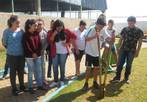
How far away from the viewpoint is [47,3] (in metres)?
35.8

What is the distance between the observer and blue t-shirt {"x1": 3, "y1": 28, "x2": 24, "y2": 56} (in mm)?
8562

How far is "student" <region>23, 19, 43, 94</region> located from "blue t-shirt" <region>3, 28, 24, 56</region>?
0.12 metres

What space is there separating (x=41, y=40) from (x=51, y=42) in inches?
10.4

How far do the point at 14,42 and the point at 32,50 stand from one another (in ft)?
1.55

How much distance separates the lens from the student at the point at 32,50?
A: 8586 millimetres

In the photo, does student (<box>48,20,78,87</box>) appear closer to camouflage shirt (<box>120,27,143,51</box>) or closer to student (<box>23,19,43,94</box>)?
student (<box>23,19,43,94</box>)

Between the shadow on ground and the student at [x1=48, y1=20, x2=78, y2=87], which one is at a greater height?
the student at [x1=48, y1=20, x2=78, y2=87]

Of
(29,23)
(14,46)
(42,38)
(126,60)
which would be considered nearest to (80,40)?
(126,60)

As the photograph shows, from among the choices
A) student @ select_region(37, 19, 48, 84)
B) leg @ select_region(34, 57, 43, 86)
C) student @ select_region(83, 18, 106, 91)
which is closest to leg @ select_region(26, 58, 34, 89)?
leg @ select_region(34, 57, 43, 86)

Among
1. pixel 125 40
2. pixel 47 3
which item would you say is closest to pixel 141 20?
pixel 47 3

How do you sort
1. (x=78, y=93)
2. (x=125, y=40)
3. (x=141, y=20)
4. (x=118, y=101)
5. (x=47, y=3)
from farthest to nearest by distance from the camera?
1. (x=141, y=20)
2. (x=47, y=3)
3. (x=125, y=40)
4. (x=78, y=93)
5. (x=118, y=101)

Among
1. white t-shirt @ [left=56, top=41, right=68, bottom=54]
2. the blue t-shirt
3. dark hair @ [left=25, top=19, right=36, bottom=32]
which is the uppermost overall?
dark hair @ [left=25, top=19, right=36, bottom=32]

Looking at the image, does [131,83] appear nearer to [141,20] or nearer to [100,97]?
Result: [100,97]

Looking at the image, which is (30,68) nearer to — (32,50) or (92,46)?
(32,50)
